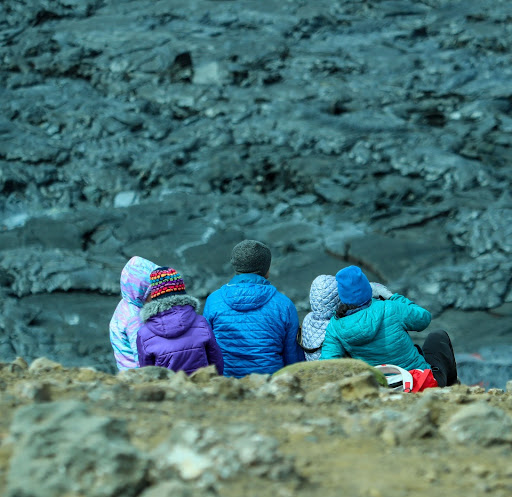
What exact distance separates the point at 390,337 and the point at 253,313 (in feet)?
2.32

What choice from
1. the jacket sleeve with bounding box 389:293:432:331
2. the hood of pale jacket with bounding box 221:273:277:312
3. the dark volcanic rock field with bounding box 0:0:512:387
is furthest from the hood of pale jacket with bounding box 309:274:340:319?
the dark volcanic rock field with bounding box 0:0:512:387

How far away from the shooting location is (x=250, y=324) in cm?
392

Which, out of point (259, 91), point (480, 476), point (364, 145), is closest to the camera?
point (480, 476)

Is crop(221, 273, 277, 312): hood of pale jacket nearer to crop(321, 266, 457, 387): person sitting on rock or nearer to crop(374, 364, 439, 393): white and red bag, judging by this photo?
crop(321, 266, 457, 387): person sitting on rock

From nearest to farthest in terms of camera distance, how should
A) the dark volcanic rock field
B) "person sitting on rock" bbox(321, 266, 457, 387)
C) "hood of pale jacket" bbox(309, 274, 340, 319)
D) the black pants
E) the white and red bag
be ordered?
the white and red bag < "person sitting on rock" bbox(321, 266, 457, 387) < "hood of pale jacket" bbox(309, 274, 340, 319) < the black pants < the dark volcanic rock field

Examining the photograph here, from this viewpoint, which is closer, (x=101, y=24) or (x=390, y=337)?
(x=390, y=337)

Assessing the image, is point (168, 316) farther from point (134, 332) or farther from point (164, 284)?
point (134, 332)

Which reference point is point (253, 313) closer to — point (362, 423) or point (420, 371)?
point (420, 371)

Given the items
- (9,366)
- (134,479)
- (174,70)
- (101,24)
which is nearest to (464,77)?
(174,70)

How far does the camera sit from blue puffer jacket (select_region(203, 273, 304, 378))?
392 centimetres

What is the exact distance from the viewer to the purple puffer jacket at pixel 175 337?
3.68 m

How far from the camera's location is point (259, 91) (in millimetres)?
11758

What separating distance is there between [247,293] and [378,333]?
0.70m

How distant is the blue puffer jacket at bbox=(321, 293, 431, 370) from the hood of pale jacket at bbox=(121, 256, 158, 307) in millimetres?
997
